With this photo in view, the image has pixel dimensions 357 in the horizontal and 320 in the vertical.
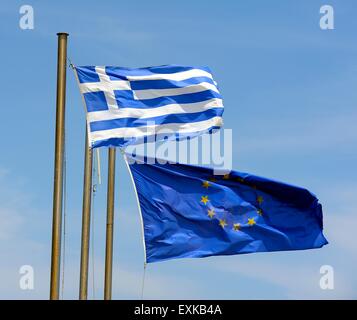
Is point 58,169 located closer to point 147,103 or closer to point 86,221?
point 86,221

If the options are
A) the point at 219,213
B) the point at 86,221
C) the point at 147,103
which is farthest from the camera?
the point at 219,213

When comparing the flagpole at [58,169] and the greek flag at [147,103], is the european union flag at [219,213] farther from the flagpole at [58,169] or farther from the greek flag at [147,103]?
the flagpole at [58,169]

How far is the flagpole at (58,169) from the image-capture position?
22141mm

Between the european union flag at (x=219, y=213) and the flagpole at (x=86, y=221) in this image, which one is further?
the european union flag at (x=219, y=213)

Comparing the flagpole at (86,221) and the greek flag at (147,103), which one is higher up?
the greek flag at (147,103)

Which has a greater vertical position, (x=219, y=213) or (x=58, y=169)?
(x=58, y=169)

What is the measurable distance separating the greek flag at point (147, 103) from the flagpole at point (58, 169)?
134 centimetres

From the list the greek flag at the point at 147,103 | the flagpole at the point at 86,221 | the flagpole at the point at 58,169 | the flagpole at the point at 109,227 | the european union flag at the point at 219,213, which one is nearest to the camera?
the flagpole at the point at 58,169

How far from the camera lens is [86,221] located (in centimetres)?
2455

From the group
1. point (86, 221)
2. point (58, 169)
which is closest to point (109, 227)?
point (86, 221)

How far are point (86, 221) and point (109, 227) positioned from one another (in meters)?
2.37

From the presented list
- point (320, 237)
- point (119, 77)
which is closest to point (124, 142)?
point (119, 77)

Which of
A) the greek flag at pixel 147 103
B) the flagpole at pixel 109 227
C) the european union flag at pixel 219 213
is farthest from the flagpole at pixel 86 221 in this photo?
the flagpole at pixel 109 227
